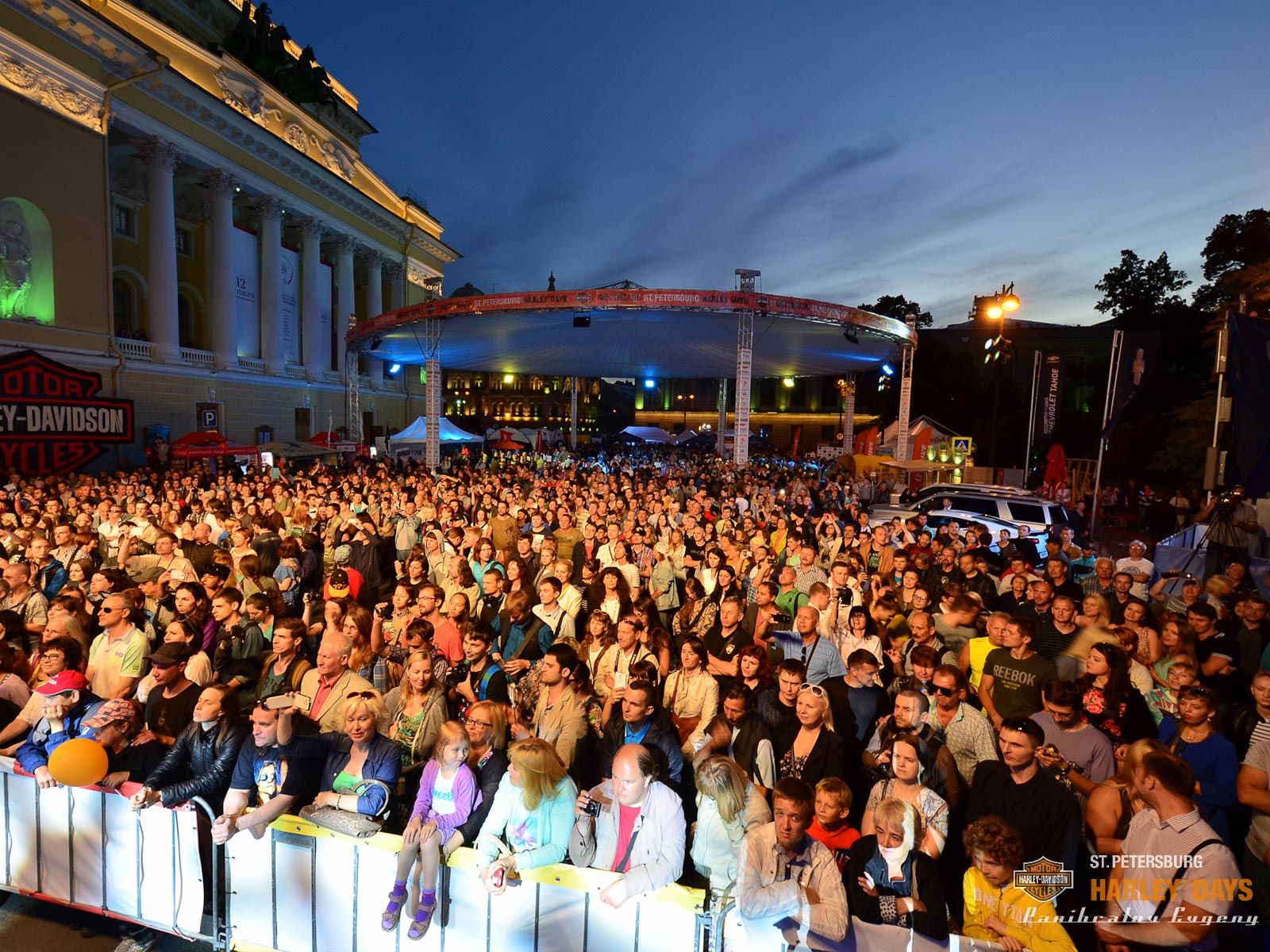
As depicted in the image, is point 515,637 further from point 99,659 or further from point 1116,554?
point 1116,554

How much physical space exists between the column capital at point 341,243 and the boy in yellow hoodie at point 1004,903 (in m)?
41.3

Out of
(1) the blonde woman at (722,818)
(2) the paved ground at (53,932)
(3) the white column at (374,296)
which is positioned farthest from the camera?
(3) the white column at (374,296)

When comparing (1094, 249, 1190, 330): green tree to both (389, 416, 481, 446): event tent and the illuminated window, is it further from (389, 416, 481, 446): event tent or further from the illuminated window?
the illuminated window

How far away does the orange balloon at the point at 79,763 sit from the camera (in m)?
3.34

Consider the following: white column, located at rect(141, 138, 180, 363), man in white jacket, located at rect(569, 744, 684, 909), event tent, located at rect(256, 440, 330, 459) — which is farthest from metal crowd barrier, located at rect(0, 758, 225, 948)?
white column, located at rect(141, 138, 180, 363)

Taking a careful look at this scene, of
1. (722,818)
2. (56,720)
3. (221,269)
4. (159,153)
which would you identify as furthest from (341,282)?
(722,818)

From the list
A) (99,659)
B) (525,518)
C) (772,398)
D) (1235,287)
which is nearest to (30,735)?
(99,659)

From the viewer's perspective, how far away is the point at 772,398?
74750 mm

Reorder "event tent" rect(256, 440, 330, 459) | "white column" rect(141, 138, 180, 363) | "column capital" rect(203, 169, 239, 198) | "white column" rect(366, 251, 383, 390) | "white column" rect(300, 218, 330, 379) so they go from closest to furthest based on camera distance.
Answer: "event tent" rect(256, 440, 330, 459)
"white column" rect(141, 138, 180, 363)
"column capital" rect(203, 169, 239, 198)
"white column" rect(300, 218, 330, 379)
"white column" rect(366, 251, 383, 390)

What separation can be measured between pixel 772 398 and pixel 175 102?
60.5m

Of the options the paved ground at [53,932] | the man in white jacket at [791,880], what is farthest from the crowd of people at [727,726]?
the paved ground at [53,932]

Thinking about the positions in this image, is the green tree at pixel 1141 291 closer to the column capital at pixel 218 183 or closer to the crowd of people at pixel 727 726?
the crowd of people at pixel 727 726

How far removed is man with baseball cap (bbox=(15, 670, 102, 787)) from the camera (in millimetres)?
3633

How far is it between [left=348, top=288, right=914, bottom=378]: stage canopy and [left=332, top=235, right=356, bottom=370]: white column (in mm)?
9485
